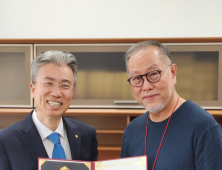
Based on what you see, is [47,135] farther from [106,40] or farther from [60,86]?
[106,40]

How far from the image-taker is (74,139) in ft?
4.23

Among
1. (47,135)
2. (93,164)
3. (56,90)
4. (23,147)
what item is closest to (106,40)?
(56,90)

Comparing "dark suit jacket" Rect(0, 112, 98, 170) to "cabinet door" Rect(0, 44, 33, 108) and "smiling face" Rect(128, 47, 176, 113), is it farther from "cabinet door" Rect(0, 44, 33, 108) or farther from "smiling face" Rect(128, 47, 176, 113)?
"cabinet door" Rect(0, 44, 33, 108)

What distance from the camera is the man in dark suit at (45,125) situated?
3.57ft

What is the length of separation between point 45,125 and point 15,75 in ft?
4.35

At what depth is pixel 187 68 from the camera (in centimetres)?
229

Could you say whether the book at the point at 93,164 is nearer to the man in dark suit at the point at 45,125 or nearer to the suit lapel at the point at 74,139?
the man in dark suit at the point at 45,125

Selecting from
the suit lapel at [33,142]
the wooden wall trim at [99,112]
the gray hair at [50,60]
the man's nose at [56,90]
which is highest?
the gray hair at [50,60]

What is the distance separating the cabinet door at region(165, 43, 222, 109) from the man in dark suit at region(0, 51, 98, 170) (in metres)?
1.38
